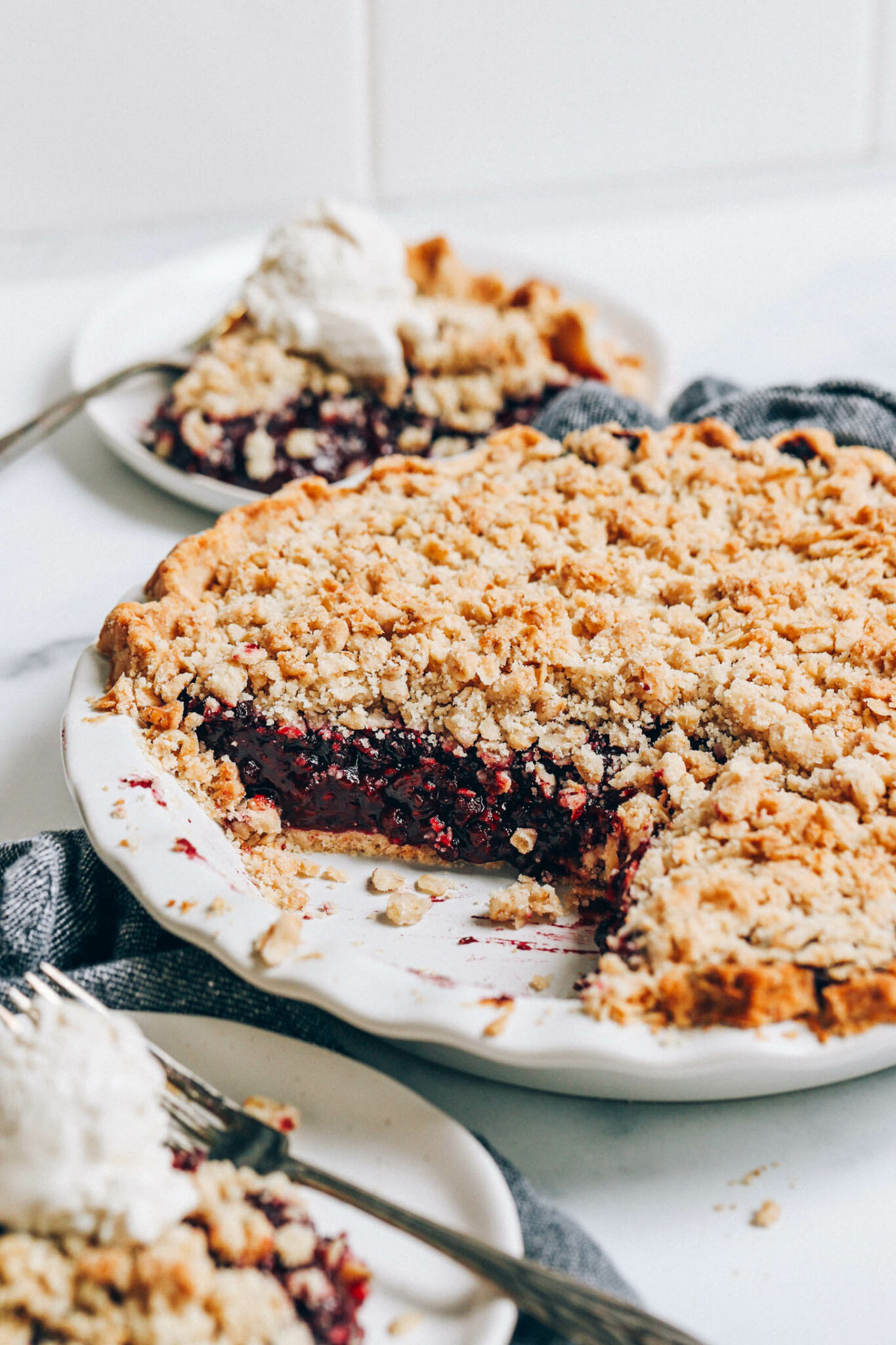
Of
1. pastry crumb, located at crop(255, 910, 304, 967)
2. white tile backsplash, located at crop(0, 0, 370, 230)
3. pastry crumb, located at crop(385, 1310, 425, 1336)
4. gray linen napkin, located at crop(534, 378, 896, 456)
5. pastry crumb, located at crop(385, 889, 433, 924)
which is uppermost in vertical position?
white tile backsplash, located at crop(0, 0, 370, 230)

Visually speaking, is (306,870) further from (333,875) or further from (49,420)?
(49,420)

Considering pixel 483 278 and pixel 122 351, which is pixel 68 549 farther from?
pixel 483 278

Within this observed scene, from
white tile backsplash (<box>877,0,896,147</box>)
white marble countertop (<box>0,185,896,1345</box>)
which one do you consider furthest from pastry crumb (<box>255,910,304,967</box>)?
white tile backsplash (<box>877,0,896,147</box>)

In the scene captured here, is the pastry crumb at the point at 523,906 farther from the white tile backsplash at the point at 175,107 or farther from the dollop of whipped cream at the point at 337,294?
the white tile backsplash at the point at 175,107

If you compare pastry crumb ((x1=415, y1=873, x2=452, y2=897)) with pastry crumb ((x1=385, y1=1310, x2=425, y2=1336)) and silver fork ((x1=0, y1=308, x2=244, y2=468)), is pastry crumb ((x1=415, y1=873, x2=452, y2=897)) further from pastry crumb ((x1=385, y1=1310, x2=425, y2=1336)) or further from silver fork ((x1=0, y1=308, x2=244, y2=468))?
silver fork ((x1=0, y1=308, x2=244, y2=468))

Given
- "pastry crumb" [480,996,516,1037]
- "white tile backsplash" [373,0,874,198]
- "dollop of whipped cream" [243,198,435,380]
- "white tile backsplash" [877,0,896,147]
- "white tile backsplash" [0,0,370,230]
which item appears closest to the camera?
"pastry crumb" [480,996,516,1037]

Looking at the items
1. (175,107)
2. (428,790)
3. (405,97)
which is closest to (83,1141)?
(428,790)

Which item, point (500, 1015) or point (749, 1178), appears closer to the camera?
point (500, 1015)
